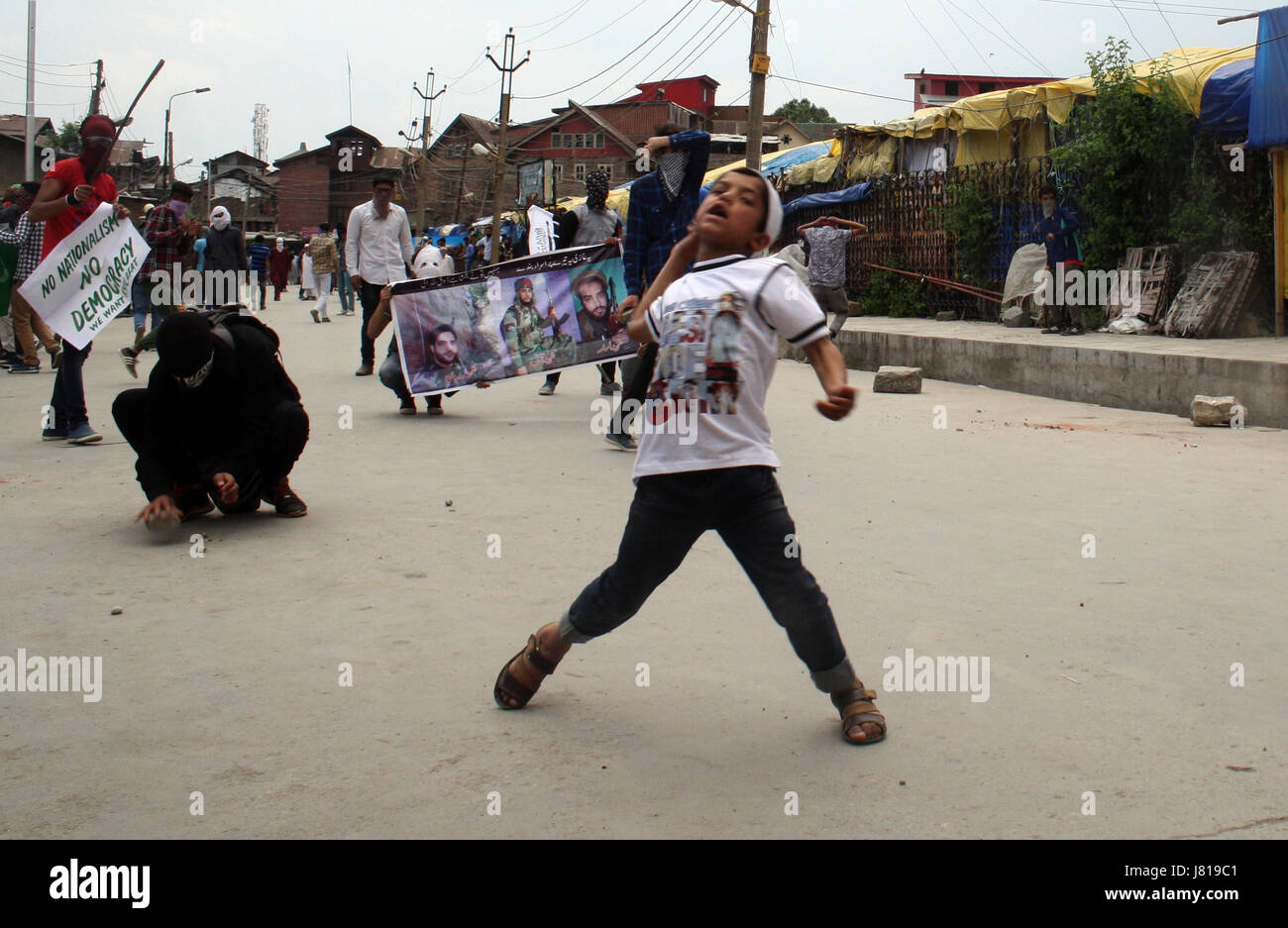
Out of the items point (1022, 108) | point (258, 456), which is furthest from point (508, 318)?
point (1022, 108)

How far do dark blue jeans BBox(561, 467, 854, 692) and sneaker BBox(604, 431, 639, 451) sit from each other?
466 centimetres

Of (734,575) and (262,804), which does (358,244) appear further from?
(262,804)

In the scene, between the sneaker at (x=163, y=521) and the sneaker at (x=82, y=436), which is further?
the sneaker at (x=82, y=436)

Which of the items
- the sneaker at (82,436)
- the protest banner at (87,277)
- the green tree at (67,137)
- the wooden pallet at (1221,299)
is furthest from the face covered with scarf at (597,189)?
the green tree at (67,137)

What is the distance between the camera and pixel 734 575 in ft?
16.5

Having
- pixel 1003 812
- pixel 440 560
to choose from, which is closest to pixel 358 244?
pixel 440 560

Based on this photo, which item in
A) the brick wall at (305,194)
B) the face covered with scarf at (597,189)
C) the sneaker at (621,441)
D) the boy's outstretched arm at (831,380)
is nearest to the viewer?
the boy's outstretched arm at (831,380)

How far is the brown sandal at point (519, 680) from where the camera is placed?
11.6 feet

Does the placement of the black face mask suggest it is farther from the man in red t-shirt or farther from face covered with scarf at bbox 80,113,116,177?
face covered with scarf at bbox 80,113,116,177

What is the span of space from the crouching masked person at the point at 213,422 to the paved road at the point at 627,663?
210mm

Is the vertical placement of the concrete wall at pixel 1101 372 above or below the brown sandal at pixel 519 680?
above

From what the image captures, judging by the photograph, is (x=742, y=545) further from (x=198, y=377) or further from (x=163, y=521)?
(x=198, y=377)

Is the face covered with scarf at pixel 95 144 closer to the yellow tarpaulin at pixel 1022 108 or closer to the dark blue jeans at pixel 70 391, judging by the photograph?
the dark blue jeans at pixel 70 391
